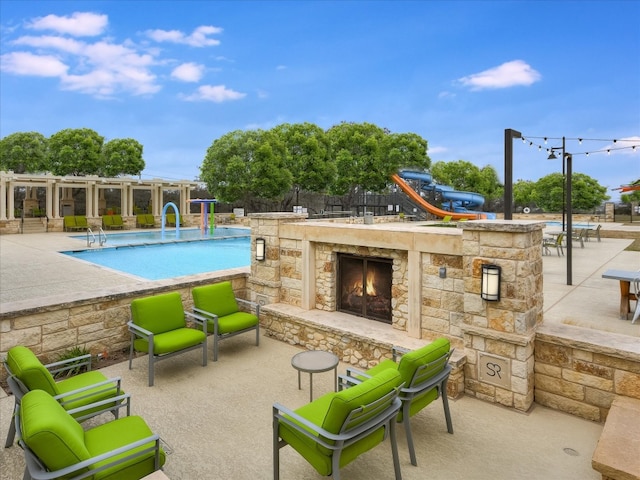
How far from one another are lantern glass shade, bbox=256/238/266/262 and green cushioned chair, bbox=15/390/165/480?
15.5 feet

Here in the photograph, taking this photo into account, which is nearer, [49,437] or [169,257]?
[49,437]

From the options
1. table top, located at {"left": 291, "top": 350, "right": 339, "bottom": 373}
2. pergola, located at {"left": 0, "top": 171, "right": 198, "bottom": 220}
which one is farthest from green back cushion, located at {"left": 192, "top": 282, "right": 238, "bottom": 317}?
pergola, located at {"left": 0, "top": 171, "right": 198, "bottom": 220}

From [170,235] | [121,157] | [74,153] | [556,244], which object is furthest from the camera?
[121,157]

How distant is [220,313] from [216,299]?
254 mm

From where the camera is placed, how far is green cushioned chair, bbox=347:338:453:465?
3852mm

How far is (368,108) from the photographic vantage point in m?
64.3

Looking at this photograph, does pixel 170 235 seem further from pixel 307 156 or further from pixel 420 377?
pixel 420 377

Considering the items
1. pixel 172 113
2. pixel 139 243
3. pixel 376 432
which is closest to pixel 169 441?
pixel 376 432

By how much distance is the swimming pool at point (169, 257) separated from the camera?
14.0 metres

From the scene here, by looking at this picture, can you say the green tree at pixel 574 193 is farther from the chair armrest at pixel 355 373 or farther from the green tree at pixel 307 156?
Result: the chair armrest at pixel 355 373

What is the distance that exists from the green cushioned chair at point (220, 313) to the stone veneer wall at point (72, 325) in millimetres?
827

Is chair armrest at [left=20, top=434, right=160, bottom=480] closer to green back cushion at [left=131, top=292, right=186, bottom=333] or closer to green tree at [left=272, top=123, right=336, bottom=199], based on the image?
green back cushion at [left=131, top=292, right=186, bottom=333]

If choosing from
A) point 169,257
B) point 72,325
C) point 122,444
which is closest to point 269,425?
point 122,444

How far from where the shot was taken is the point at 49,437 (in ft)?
8.36
